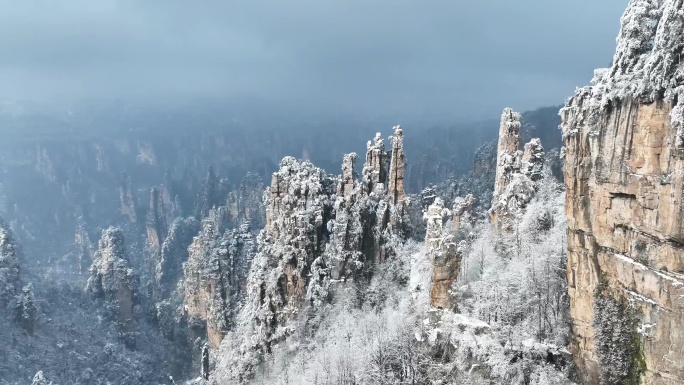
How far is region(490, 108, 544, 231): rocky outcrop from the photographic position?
2226 inches

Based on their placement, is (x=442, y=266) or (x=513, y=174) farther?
(x=513, y=174)

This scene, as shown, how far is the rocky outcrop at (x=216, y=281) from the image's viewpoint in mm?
93562

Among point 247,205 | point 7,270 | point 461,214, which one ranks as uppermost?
point 247,205

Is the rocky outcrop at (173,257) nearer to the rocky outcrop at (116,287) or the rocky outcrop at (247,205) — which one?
the rocky outcrop at (247,205)

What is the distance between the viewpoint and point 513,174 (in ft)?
197

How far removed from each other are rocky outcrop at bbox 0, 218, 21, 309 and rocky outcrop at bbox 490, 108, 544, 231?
7307 cm

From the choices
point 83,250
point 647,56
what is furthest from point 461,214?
point 83,250

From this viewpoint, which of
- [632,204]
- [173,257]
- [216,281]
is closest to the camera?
[632,204]

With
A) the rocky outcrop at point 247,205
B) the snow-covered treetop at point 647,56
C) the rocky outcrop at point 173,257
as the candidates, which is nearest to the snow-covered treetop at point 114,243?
the rocky outcrop at point 173,257

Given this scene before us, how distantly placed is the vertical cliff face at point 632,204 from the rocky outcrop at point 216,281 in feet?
242

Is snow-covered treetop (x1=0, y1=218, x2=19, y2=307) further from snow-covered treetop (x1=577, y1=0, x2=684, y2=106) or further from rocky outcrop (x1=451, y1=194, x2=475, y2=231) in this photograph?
snow-covered treetop (x1=577, y1=0, x2=684, y2=106)

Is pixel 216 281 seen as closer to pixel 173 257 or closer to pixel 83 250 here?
pixel 173 257

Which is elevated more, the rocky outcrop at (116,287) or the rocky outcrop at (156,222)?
the rocky outcrop at (156,222)

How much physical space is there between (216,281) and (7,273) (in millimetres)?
32823
